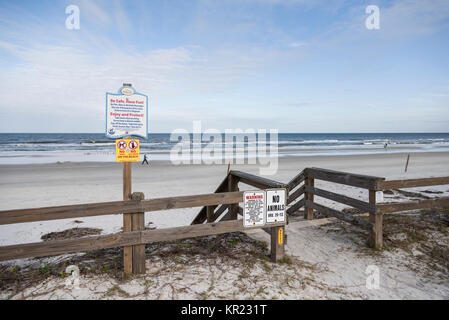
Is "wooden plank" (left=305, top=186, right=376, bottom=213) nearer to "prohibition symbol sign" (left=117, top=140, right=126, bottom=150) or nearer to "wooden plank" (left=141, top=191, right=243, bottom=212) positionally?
"wooden plank" (left=141, top=191, right=243, bottom=212)

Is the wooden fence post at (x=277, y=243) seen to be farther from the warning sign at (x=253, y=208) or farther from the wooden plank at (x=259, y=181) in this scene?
the wooden plank at (x=259, y=181)

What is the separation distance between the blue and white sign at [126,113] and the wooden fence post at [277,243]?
7.83ft

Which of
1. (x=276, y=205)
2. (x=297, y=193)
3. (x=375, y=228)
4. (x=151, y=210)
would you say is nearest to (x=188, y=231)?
(x=151, y=210)

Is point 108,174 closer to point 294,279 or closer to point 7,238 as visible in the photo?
point 7,238

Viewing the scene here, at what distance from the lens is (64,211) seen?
334 centimetres

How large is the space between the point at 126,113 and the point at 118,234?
159cm

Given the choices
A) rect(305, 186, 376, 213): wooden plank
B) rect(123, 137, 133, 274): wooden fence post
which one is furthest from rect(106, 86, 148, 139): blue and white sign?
rect(305, 186, 376, 213): wooden plank

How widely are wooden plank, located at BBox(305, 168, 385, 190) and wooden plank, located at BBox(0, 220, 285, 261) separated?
2243 mm

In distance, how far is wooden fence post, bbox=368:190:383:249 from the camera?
186 inches

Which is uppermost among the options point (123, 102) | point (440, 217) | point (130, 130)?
→ point (123, 102)

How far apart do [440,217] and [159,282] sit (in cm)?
625

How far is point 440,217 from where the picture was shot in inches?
252

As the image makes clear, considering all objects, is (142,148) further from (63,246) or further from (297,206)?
(63,246)
